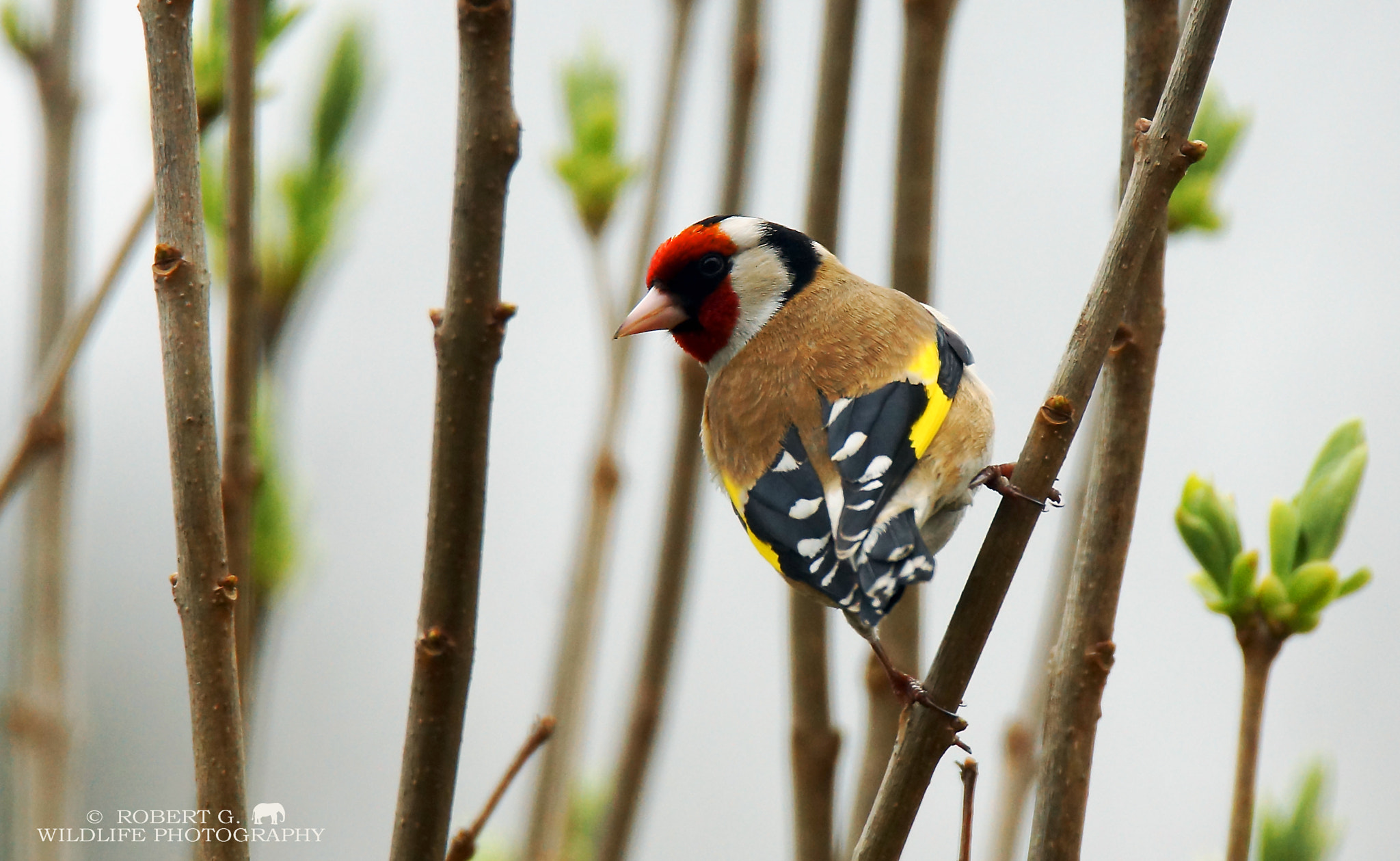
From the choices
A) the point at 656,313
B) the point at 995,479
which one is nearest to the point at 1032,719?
the point at 995,479

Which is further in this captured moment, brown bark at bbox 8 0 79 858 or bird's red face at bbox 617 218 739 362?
bird's red face at bbox 617 218 739 362

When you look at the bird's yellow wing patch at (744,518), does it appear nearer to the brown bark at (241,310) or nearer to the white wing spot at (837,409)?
the white wing spot at (837,409)

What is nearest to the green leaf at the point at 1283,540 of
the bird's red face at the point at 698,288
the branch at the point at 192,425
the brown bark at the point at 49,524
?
the branch at the point at 192,425

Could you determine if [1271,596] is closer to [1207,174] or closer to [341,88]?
[1207,174]

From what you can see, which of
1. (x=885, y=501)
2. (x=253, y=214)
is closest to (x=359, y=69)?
(x=253, y=214)

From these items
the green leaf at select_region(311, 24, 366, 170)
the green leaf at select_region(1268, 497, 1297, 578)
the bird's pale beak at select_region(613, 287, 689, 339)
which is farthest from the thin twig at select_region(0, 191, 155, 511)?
the green leaf at select_region(1268, 497, 1297, 578)

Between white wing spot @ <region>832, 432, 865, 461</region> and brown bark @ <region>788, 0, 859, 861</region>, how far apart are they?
3.9 inches

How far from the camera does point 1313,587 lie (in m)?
0.58

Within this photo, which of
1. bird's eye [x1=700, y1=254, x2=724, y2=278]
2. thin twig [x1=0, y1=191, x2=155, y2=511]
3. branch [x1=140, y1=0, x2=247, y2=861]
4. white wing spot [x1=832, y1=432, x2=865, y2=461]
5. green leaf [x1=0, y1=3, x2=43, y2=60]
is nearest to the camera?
branch [x1=140, y1=0, x2=247, y2=861]

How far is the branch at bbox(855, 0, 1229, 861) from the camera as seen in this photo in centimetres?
52

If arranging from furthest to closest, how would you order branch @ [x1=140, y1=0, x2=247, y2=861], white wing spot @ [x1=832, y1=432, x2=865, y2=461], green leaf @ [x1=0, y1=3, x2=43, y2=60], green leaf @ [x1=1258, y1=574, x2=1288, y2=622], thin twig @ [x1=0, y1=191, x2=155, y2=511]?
green leaf @ [x1=0, y1=3, x2=43, y2=60], white wing spot @ [x1=832, y1=432, x2=865, y2=461], thin twig @ [x1=0, y1=191, x2=155, y2=511], green leaf @ [x1=1258, y1=574, x2=1288, y2=622], branch @ [x1=140, y1=0, x2=247, y2=861]

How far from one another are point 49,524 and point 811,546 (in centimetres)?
55

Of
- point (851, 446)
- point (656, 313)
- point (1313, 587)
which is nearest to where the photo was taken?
point (1313, 587)

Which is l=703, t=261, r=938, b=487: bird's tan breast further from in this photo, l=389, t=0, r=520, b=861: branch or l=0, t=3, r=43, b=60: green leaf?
l=0, t=3, r=43, b=60: green leaf
